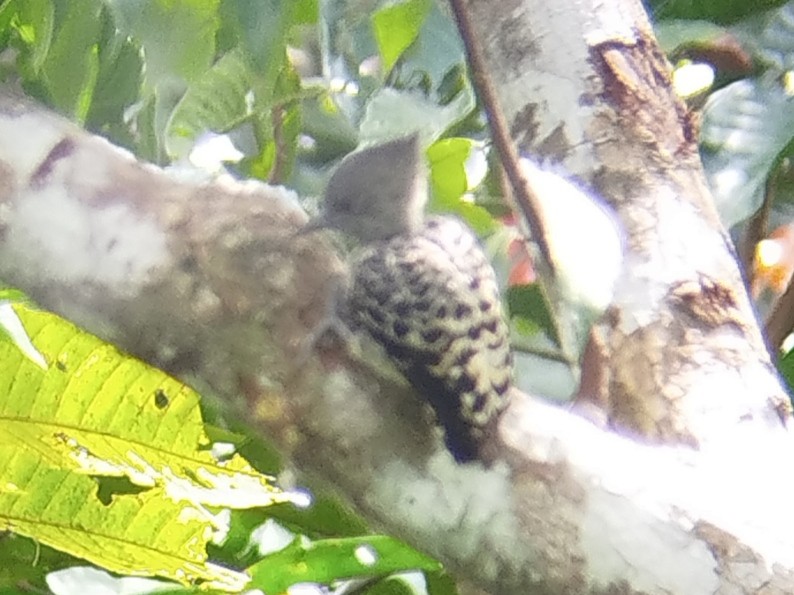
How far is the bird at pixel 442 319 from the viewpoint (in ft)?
3.02

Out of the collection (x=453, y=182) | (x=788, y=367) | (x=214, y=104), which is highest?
(x=214, y=104)

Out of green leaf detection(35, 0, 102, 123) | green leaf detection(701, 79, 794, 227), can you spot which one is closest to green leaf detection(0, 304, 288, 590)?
green leaf detection(35, 0, 102, 123)

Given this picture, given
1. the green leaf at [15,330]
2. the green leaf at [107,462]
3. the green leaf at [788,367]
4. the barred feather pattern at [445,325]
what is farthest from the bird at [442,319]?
the green leaf at [788,367]

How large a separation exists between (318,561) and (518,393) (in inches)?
10.2

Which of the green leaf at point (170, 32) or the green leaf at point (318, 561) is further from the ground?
the green leaf at point (170, 32)

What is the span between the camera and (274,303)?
3.14 ft

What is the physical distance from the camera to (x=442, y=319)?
986 millimetres

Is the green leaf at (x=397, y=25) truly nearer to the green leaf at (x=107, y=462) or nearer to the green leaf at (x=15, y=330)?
the green leaf at (x=107, y=462)

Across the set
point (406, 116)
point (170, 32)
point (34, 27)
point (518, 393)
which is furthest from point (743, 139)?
point (34, 27)

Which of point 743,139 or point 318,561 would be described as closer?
point 318,561

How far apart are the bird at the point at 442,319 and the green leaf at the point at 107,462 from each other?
14cm

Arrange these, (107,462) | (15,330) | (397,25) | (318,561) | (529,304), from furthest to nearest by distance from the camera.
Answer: (529,304) → (397,25) → (318,561) → (107,462) → (15,330)

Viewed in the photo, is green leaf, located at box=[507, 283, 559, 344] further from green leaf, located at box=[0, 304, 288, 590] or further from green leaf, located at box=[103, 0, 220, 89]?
green leaf, located at box=[0, 304, 288, 590]

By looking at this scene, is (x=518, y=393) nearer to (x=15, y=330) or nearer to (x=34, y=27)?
(x=15, y=330)
